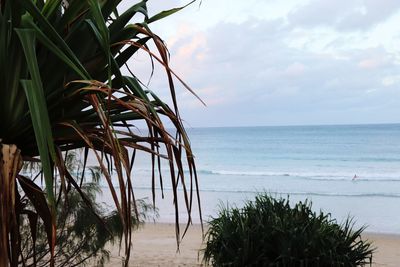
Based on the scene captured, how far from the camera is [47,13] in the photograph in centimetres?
167

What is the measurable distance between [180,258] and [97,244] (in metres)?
4.71

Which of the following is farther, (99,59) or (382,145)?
(382,145)

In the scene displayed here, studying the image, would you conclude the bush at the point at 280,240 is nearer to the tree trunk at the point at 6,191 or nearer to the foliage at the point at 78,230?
the foliage at the point at 78,230

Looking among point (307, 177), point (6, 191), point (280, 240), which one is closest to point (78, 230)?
point (280, 240)

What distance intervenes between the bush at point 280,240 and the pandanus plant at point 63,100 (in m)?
2.99

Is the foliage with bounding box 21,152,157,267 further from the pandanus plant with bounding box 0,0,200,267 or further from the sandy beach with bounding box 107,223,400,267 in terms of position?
the pandanus plant with bounding box 0,0,200,267

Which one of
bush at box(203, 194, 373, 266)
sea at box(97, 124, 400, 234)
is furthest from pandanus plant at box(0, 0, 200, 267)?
sea at box(97, 124, 400, 234)

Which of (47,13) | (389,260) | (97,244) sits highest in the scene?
(47,13)

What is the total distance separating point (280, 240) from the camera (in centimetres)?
466

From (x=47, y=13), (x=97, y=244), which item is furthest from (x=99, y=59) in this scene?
(x=97, y=244)

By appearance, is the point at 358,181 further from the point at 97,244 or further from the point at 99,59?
the point at 99,59

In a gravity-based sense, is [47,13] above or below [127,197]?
above

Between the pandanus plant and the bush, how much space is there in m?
2.99

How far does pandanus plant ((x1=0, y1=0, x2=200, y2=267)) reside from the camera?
Result: 1360mm
